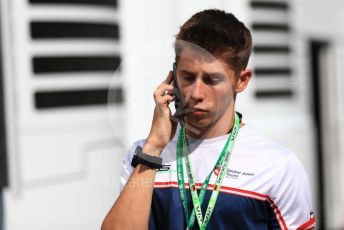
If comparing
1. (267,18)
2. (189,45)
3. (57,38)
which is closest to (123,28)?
(57,38)

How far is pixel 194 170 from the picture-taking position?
2.16 meters

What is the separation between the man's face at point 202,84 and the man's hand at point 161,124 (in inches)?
2.3

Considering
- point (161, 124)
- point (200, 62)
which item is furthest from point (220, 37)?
point (161, 124)

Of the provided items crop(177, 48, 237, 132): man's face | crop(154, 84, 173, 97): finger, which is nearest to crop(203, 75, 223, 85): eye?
crop(177, 48, 237, 132): man's face

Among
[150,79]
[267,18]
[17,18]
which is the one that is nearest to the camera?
[150,79]

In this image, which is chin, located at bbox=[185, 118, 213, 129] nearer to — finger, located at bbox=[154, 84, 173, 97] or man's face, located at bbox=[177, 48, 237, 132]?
man's face, located at bbox=[177, 48, 237, 132]

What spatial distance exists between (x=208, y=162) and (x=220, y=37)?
0.45 metres

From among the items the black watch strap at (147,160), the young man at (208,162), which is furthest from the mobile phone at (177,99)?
the black watch strap at (147,160)

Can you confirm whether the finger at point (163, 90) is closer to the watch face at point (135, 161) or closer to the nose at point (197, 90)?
the nose at point (197, 90)

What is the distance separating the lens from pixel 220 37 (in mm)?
2090

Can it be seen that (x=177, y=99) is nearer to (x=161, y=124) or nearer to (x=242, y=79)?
(x=161, y=124)

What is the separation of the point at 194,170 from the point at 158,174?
0.13m

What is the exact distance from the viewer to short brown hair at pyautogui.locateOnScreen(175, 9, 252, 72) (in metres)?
2.08

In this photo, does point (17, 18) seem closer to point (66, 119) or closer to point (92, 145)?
point (66, 119)
